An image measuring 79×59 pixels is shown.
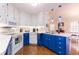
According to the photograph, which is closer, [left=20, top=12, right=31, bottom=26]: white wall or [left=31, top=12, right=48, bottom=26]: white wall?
[left=20, top=12, right=31, bottom=26]: white wall

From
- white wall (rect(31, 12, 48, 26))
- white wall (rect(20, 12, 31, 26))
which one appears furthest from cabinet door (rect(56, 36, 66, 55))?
white wall (rect(20, 12, 31, 26))

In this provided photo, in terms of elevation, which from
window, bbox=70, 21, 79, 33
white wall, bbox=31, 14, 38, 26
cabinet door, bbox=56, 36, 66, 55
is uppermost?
white wall, bbox=31, 14, 38, 26

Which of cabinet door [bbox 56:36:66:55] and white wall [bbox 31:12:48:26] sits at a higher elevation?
white wall [bbox 31:12:48:26]

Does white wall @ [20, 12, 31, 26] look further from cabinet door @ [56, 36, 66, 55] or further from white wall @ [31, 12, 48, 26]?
cabinet door @ [56, 36, 66, 55]

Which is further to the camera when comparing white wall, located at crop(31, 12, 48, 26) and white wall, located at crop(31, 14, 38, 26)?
white wall, located at crop(31, 12, 48, 26)

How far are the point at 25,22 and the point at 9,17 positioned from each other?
0.59 meters

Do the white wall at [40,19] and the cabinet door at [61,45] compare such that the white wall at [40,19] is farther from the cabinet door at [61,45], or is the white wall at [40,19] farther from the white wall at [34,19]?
the cabinet door at [61,45]

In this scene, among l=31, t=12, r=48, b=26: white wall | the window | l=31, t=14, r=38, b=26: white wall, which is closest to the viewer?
the window

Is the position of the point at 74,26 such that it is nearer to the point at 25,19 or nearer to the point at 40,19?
the point at 40,19

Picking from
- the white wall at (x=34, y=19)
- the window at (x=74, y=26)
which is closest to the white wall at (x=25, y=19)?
the white wall at (x=34, y=19)

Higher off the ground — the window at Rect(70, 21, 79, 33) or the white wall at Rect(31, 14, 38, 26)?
the white wall at Rect(31, 14, 38, 26)

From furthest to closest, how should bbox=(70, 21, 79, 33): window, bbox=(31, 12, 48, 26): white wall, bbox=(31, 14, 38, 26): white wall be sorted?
bbox=(31, 12, 48, 26): white wall → bbox=(31, 14, 38, 26): white wall → bbox=(70, 21, 79, 33): window
